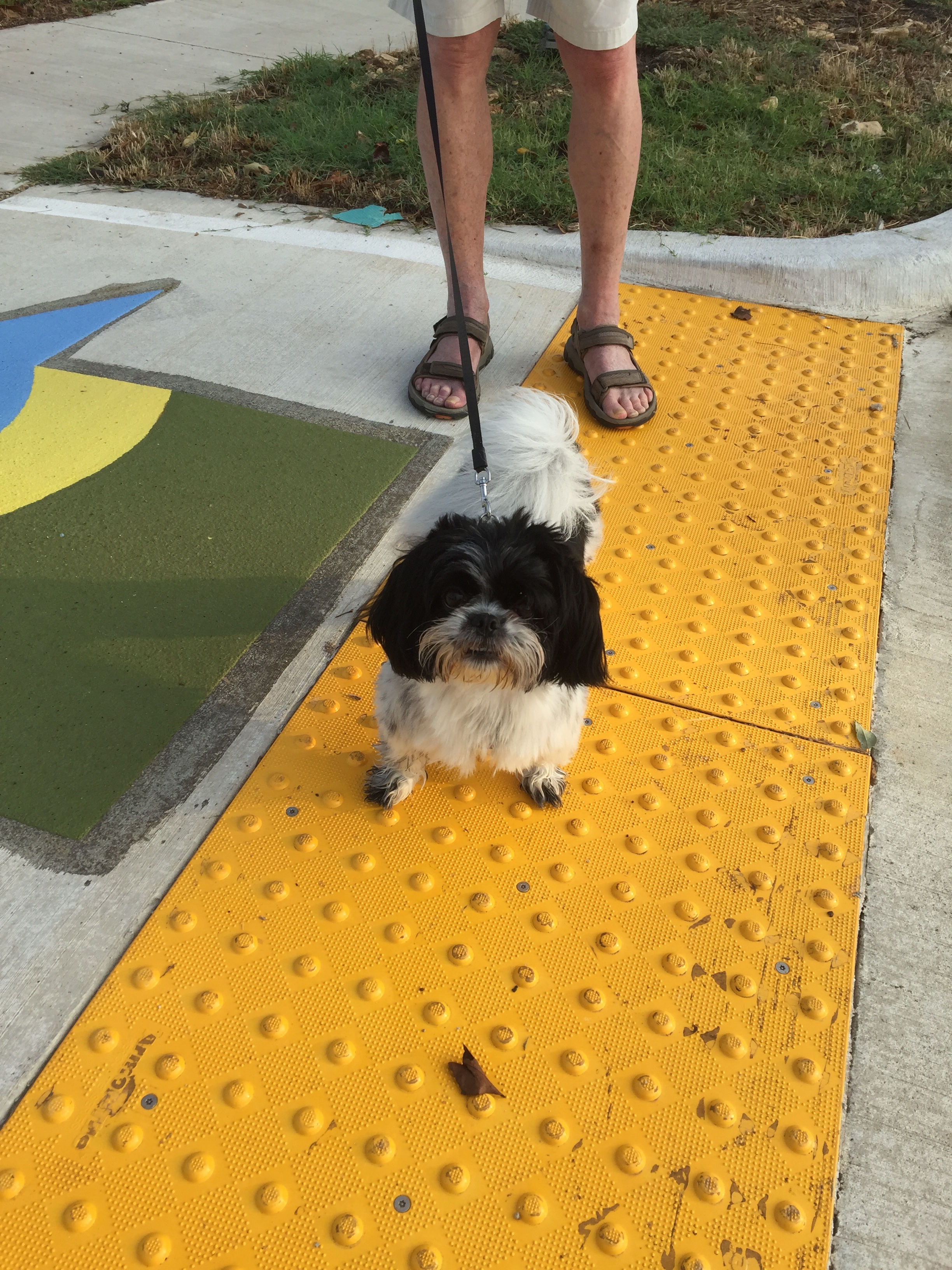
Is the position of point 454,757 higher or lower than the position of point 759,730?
higher

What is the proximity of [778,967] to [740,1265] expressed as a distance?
591mm

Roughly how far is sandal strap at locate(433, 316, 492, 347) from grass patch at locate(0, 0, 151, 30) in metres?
6.55

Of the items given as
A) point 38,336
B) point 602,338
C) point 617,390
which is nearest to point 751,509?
point 617,390

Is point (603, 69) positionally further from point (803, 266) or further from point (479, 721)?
point (479, 721)

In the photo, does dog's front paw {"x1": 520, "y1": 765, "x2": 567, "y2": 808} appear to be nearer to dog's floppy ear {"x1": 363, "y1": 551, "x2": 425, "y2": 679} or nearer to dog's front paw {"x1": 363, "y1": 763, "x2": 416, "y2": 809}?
dog's front paw {"x1": 363, "y1": 763, "x2": 416, "y2": 809}

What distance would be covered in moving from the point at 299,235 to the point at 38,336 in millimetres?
1518

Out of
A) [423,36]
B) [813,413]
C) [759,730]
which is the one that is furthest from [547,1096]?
[813,413]

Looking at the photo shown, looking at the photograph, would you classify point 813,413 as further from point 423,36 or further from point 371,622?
point 371,622

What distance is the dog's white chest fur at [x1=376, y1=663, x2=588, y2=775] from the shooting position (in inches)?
79.3

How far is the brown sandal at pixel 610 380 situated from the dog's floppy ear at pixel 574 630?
1743 mm

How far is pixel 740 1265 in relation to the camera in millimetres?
1541

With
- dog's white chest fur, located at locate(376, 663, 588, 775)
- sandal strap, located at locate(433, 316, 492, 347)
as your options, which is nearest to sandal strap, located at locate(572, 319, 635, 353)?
sandal strap, located at locate(433, 316, 492, 347)

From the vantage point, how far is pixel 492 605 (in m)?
1.77

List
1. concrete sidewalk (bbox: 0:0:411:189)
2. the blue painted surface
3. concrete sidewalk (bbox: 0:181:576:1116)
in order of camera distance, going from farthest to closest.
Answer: concrete sidewalk (bbox: 0:0:411:189), the blue painted surface, concrete sidewalk (bbox: 0:181:576:1116)
